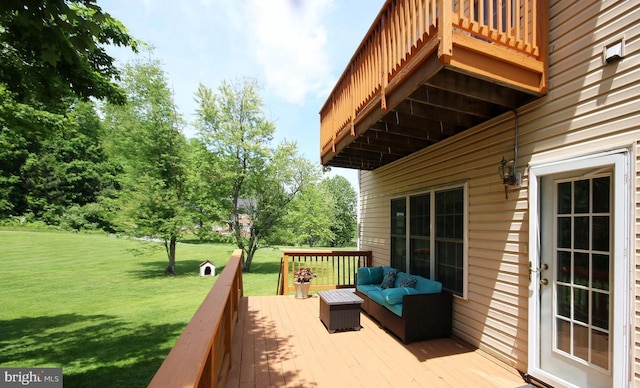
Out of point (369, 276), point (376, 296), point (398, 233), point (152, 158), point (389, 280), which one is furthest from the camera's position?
point (152, 158)

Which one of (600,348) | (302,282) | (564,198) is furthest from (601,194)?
(302,282)

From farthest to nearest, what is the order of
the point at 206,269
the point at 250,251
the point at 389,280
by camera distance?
the point at 250,251
the point at 206,269
the point at 389,280

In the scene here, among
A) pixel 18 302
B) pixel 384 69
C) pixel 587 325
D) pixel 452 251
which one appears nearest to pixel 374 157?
pixel 452 251

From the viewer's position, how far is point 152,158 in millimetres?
12797

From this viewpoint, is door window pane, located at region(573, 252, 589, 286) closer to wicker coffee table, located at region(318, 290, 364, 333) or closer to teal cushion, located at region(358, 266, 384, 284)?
wicker coffee table, located at region(318, 290, 364, 333)

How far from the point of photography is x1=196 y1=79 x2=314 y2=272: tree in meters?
12.9

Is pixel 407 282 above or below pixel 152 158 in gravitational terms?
below

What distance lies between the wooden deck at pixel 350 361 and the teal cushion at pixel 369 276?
0.99m

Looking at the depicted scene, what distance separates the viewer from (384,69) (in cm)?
309

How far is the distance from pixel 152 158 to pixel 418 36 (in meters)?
13.3

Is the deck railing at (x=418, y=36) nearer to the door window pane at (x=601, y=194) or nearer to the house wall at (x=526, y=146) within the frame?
the house wall at (x=526, y=146)

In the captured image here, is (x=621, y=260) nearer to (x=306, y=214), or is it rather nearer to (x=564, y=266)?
(x=564, y=266)

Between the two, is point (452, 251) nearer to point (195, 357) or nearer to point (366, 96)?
point (366, 96)

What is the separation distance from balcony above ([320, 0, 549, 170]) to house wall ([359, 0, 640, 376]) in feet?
0.65
